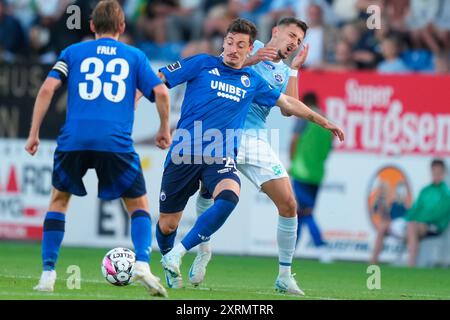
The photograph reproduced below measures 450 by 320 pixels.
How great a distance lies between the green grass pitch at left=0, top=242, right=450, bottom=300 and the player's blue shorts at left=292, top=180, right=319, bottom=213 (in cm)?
90

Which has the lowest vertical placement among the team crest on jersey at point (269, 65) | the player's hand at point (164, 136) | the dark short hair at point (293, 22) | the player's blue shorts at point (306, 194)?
the player's blue shorts at point (306, 194)

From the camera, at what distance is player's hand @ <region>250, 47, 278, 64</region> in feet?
36.6

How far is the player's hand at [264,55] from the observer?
11156mm

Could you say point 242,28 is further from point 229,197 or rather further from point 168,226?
point 168,226

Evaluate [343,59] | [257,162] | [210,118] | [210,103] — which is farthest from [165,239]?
[343,59]

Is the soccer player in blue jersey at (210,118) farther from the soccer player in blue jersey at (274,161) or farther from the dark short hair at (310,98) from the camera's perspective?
the dark short hair at (310,98)

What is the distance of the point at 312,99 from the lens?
58.4 ft

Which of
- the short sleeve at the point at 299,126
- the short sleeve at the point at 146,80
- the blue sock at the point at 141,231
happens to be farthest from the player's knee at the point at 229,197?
the short sleeve at the point at 299,126

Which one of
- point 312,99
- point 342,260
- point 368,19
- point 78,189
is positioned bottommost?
point 342,260

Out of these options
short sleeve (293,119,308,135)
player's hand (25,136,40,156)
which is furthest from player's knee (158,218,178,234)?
short sleeve (293,119,308,135)

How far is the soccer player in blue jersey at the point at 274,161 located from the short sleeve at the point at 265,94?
0.73 ft
